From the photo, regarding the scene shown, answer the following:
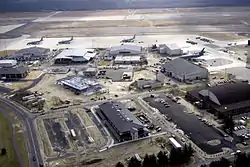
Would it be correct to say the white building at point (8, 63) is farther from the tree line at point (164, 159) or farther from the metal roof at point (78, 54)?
the tree line at point (164, 159)

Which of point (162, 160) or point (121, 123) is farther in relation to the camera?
point (121, 123)

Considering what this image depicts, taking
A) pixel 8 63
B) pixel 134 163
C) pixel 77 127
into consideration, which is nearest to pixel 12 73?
pixel 8 63

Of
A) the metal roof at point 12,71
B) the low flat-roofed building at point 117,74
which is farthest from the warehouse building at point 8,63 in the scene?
the low flat-roofed building at point 117,74

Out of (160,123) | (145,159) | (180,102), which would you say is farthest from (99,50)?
(145,159)

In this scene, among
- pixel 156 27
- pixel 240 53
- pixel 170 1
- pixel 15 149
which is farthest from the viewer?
pixel 170 1

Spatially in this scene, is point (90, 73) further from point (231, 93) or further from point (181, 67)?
point (231, 93)

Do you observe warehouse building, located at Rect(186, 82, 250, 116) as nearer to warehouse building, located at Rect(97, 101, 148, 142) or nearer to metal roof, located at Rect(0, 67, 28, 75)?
warehouse building, located at Rect(97, 101, 148, 142)

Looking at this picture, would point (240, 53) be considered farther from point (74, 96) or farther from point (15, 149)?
point (15, 149)
